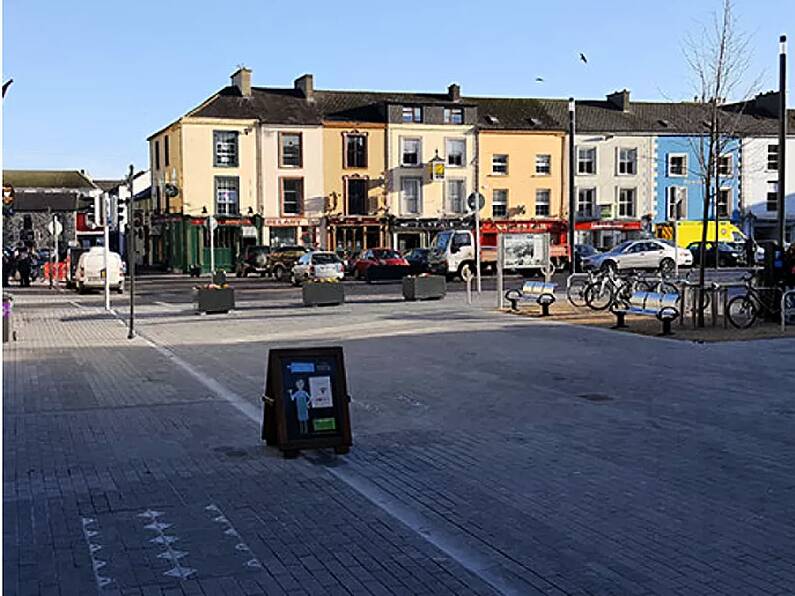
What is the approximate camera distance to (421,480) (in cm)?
722

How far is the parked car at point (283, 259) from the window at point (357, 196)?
32.5 feet

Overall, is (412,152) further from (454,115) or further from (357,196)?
(357,196)

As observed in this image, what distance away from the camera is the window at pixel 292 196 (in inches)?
2138

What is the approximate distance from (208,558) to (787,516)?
365 cm

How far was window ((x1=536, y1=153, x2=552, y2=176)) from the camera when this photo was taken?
191 ft

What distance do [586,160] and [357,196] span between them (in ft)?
46.2

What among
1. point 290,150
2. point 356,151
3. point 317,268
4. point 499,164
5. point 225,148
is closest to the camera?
point 317,268

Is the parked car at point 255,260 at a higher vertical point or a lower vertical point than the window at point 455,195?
lower

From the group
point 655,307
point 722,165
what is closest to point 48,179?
point 722,165

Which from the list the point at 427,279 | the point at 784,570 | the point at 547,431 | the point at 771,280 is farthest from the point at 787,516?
the point at 427,279

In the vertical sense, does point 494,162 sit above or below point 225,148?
below

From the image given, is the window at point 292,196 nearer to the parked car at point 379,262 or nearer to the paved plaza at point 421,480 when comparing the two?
the parked car at point 379,262

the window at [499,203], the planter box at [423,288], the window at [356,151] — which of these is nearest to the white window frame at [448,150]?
the window at [499,203]

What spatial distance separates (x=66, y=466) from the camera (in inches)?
303
